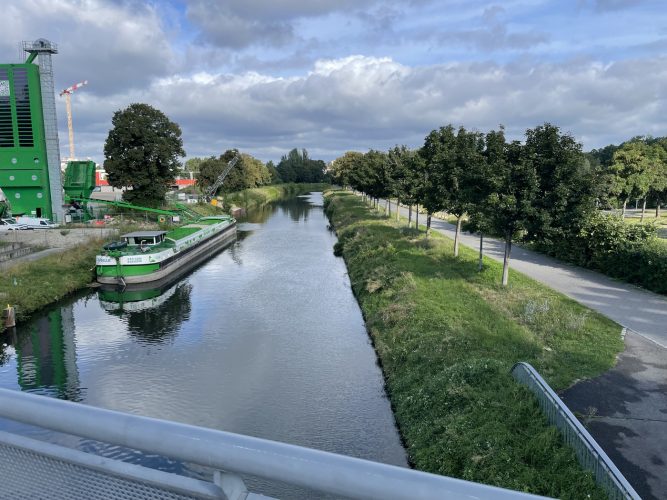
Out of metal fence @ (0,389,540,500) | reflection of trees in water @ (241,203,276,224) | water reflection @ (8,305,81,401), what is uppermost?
metal fence @ (0,389,540,500)

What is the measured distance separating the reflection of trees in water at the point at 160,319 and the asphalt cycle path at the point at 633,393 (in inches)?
627

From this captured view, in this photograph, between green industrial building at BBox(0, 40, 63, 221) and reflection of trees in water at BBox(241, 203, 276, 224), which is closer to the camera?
green industrial building at BBox(0, 40, 63, 221)

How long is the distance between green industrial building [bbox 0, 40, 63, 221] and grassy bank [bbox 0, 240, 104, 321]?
1305 centimetres

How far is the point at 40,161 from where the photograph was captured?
4294cm

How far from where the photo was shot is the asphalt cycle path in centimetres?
827

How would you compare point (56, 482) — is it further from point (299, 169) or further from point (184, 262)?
point (299, 169)

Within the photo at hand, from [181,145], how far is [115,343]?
114 ft

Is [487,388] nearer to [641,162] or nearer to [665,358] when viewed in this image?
[665,358]

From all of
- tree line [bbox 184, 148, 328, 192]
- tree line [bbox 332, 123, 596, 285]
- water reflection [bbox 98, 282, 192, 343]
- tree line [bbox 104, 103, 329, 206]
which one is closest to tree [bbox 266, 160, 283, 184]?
tree line [bbox 184, 148, 328, 192]

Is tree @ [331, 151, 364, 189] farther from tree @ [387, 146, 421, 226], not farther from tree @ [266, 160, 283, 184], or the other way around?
tree @ [266, 160, 283, 184]

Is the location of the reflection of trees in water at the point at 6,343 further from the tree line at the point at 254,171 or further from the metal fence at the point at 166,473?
the tree line at the point at 254,171

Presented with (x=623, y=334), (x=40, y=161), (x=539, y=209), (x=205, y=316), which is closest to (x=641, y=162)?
(x=539, y=209)

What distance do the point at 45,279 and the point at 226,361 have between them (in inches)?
577

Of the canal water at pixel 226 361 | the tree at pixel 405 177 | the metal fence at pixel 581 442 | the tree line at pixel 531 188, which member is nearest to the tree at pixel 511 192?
the tree line at pixel 531 188
